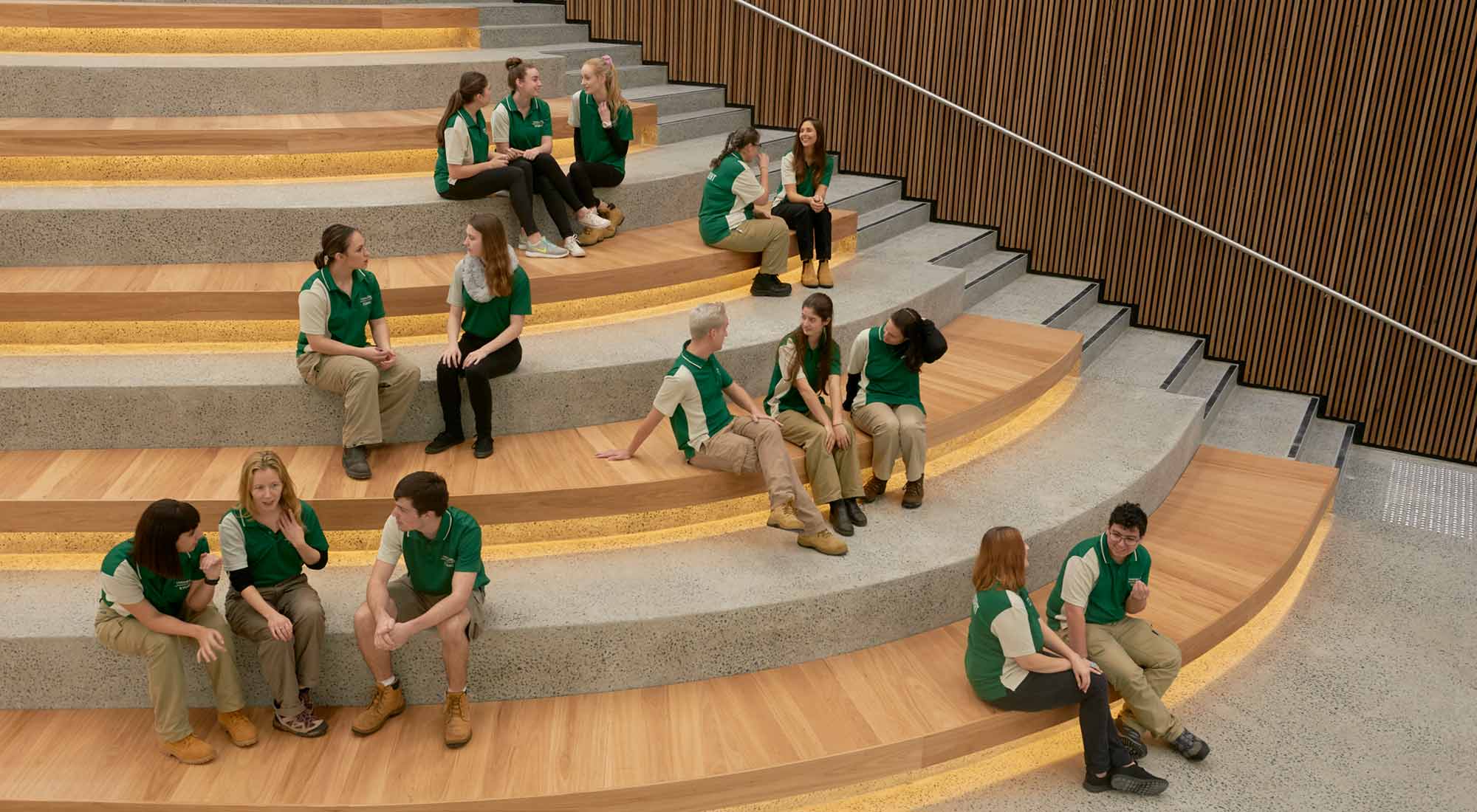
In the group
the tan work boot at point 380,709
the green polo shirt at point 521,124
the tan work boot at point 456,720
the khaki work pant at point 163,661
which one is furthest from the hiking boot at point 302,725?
the green polo shirt at point 521,124

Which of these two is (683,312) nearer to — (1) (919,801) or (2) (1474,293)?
(1) (919,801)

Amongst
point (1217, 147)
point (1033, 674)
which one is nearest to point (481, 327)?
point (1033, 674)

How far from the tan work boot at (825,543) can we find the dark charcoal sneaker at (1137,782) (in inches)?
46.9

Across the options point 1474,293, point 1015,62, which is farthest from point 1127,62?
point 1474,293

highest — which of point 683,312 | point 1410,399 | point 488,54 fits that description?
point 488,54

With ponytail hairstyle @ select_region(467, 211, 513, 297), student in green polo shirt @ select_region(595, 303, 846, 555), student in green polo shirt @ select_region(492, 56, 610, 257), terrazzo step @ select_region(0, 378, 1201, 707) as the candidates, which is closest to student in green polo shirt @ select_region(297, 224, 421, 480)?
ponytail hairstyle @ select_region(467, 211, 513, 297)

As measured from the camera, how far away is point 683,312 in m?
5.74

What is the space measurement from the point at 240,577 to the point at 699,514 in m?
1.65

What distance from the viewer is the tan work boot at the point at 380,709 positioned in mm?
3832

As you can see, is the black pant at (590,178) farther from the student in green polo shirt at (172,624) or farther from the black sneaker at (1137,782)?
the black sneaker at (1137,782)

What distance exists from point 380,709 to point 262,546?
63 cm

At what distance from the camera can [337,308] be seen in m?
4.47

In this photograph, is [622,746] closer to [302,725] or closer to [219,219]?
[302,725]

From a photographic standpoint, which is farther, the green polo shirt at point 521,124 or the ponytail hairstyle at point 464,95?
the green polo shirt at point 521,124
